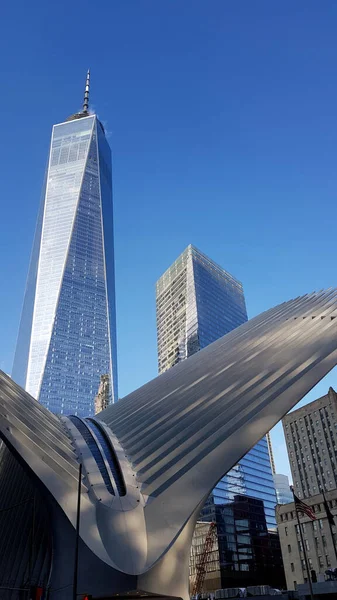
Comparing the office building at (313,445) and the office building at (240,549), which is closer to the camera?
the office building at (313,445)

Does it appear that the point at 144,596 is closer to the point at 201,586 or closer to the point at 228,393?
the point at 228,393

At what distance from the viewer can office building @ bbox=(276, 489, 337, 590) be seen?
63.6 meters

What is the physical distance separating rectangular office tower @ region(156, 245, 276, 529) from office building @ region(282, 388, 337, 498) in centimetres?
2819

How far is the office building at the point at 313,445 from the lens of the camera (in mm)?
90125

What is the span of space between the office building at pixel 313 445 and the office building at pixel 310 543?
2152 cm

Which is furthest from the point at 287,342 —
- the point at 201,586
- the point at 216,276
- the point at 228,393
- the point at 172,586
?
the point at 216,276

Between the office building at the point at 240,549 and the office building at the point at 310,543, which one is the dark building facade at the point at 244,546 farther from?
the office building at the point at 310,543

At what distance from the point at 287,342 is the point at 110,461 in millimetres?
15595

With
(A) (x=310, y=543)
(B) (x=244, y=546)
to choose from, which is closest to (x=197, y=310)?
(B) (x=244, y=546)

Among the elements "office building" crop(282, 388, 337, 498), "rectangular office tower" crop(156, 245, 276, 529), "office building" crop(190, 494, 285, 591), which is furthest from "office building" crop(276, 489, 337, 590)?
"rectangular office tower" crop(156, 245, 276, 529)

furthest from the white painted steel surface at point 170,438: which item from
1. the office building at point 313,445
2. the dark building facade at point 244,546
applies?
the dark building facade at point 244,546

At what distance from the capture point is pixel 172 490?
22.8 meters

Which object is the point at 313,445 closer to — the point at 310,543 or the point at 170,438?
the point at 310,543

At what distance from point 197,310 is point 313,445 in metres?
72.2
